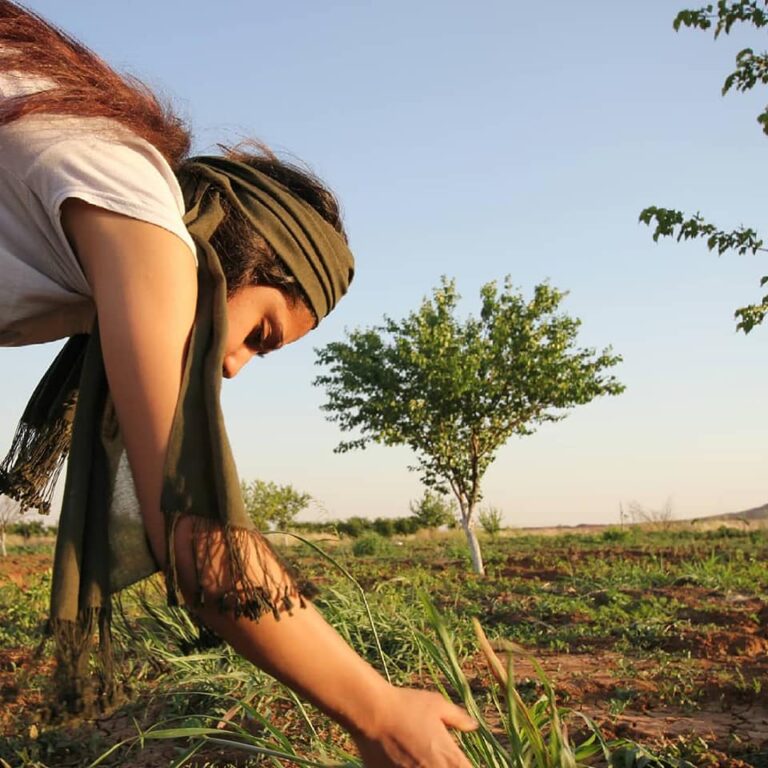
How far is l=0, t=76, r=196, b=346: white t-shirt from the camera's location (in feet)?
4.66

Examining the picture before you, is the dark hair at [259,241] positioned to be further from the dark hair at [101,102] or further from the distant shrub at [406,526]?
the distant shrub at [406,526]

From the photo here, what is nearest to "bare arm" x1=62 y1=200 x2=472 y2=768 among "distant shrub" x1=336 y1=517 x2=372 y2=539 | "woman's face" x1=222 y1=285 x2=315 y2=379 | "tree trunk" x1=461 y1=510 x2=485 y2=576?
"woman's face" x1=222 y1=285 x2=315 y2=379

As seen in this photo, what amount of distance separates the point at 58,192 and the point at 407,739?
0.97 m

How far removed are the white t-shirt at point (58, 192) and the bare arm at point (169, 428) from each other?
28 millimetres

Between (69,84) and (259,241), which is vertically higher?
(69,84)

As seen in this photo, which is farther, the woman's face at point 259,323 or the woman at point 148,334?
the woman's face at point 259,323

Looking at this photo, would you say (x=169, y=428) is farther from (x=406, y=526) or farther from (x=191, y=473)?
(x=406, y=526)

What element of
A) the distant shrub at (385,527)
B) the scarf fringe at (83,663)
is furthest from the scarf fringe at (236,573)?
the distant shrub at (385,527)

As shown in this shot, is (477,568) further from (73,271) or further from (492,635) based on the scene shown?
(73,271)

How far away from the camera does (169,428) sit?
1.40 meters

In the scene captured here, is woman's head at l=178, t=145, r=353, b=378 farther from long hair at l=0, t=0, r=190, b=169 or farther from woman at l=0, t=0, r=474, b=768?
long hair at l=0, t=0, r=190, b=169

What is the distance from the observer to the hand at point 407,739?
144cm

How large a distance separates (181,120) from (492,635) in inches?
165

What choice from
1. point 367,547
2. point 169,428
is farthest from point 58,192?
point 367,547
